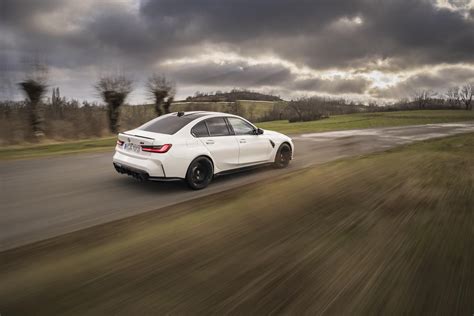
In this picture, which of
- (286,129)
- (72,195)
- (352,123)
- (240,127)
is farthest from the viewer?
(352,123)

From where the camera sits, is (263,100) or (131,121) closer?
(131,121)

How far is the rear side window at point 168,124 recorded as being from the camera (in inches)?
251

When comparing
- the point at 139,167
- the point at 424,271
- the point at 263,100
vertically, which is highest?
the point at 263,100

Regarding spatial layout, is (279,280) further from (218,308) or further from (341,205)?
(341,205)

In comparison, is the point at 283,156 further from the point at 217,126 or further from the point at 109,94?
the point at 109,94

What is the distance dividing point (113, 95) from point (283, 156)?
701 inches

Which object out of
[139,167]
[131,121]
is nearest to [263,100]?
[131,121]

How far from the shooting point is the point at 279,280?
2.95m

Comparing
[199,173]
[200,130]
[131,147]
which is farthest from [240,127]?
[131,147]

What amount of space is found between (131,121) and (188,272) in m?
26.3

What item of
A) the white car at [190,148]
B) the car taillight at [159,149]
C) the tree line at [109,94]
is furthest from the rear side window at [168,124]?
the tree line at [109,94]

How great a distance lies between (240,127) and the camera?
24.8 ft

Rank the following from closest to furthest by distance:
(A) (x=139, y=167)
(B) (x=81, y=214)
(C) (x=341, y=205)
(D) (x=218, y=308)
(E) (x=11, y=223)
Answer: (D) (x=218, y=308), (E) (x=11, y=223), (B) (x=81, y=214), (C) (x=341, y=205), (A) (x=139, y=167)

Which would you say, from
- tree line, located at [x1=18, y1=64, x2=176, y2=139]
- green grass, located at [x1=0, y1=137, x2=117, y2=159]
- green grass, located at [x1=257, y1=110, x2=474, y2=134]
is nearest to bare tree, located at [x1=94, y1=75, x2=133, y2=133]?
tree line, located at [x1=18, y1=64, x2=176, y2=139]
